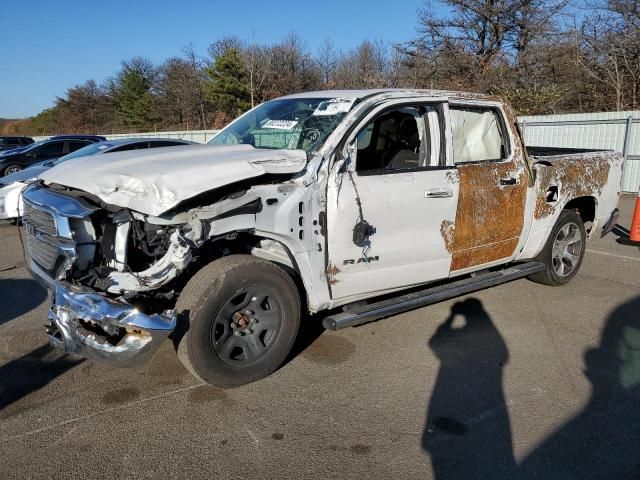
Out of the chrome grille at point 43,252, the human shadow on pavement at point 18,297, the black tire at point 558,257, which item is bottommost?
the human shadow on pavement at point 18,297

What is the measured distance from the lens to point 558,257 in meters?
5.68

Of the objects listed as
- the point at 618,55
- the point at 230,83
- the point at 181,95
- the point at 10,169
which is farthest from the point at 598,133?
the point at 181,95

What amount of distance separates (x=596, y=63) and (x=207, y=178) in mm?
22857

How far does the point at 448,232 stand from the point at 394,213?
65cm

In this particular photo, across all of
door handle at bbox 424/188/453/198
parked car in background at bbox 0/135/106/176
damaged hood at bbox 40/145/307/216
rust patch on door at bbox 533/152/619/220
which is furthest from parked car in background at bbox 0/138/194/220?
parked car in background at bbox 0/135/106/176

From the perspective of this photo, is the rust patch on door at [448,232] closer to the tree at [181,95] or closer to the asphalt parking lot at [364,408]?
the asphalt parking lot at [364,408]

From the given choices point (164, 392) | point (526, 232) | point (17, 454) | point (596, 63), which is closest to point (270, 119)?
point (164, 392)

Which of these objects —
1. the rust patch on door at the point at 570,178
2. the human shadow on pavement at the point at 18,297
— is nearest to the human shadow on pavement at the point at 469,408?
the rust patch on door at the point at 570,178

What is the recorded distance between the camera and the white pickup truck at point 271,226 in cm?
314

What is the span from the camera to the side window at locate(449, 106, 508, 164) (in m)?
4.53

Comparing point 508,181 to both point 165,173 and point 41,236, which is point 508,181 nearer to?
point 165,173

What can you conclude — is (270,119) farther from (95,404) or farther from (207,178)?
(95,404)

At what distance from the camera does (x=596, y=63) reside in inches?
832

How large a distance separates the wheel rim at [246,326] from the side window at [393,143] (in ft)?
4.98
